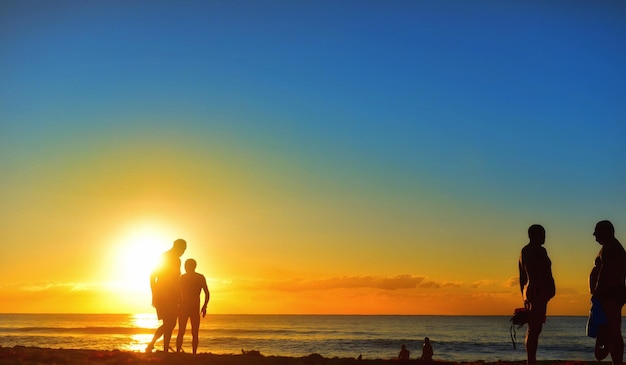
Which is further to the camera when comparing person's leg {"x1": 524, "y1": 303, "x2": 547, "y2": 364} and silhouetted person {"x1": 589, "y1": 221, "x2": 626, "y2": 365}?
person's leg {"x1": 524, "y1": 303, "x2": 547, "y2": 364}

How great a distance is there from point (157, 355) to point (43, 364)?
264 centimetres

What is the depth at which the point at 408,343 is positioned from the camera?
7294 centimetres

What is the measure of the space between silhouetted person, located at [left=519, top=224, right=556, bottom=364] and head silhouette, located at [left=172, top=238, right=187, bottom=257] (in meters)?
7.28

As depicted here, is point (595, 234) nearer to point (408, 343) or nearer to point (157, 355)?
point (157, 355)

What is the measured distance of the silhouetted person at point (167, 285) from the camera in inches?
569

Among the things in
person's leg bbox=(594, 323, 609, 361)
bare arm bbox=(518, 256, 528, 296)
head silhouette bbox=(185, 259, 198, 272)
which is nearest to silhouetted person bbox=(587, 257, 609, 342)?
person's leg bbox=(594, 323, 609, 361)

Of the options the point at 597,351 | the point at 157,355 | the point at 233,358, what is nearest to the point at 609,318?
the point at 597,351

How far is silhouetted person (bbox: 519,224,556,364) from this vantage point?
431 inches

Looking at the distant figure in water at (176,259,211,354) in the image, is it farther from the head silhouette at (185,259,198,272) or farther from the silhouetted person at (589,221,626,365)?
the silhouetted person at (589,221,626,365)

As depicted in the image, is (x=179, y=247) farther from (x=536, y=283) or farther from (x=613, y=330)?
(x=613, y=330)

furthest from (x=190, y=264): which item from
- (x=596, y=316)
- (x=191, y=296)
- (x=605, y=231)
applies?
(x=605, y=231)

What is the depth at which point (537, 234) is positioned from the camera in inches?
438

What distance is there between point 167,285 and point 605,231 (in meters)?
8.90

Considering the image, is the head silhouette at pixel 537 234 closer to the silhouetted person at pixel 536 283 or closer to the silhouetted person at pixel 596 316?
the silhouetted person at pixel 536 283
